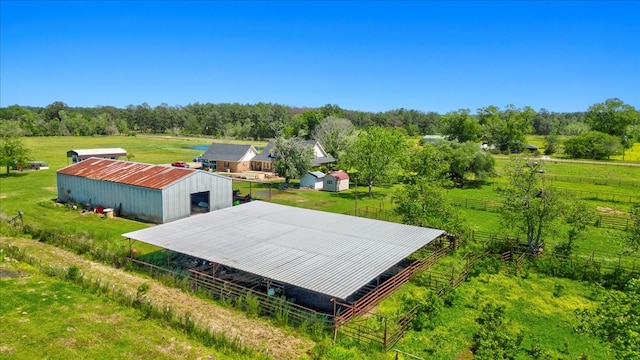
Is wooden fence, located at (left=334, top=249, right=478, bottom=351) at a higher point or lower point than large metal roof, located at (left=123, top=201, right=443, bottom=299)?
lower

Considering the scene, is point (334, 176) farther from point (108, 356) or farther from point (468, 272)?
point (108, 356)

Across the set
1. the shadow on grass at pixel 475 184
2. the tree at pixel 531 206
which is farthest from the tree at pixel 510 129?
the tree at pixel 531 206

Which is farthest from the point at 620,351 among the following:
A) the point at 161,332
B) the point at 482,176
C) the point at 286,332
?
the point at 482,176

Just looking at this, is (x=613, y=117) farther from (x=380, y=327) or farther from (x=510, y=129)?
(x=380, y=327)

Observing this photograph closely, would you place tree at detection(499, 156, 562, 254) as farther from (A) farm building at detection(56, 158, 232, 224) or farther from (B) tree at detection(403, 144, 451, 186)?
(A) farm building at detection(56, 158, 232, 224)

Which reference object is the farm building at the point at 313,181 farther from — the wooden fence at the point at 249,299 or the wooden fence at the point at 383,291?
the wooden fence at the point at 249,299

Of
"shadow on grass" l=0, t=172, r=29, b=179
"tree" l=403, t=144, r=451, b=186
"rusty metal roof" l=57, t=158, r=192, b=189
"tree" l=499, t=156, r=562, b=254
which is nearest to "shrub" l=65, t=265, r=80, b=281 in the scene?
"rusty metal roof" l=57, t=158, r=192, b=189
